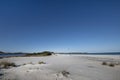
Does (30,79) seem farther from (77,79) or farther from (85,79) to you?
(85,79)

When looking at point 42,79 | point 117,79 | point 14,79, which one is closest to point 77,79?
point 42,79

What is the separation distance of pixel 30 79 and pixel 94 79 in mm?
3567

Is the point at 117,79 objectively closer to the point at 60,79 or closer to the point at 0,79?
the point at 60,79

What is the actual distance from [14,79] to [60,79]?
8.18ft

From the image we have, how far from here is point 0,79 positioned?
627cm

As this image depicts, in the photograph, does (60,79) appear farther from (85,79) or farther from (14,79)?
(14,79)

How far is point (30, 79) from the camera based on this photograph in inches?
254

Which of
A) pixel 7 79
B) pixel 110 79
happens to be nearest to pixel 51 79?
pixel 7 79

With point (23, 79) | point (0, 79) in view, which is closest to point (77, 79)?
point (23, 79)

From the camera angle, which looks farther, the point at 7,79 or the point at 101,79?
the point at 101,79

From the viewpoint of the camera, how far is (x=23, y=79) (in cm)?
643

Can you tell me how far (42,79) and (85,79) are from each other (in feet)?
7.92

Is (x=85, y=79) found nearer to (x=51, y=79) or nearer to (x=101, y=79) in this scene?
(x=101, y=79)

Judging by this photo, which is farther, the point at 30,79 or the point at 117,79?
the point at 117,79
